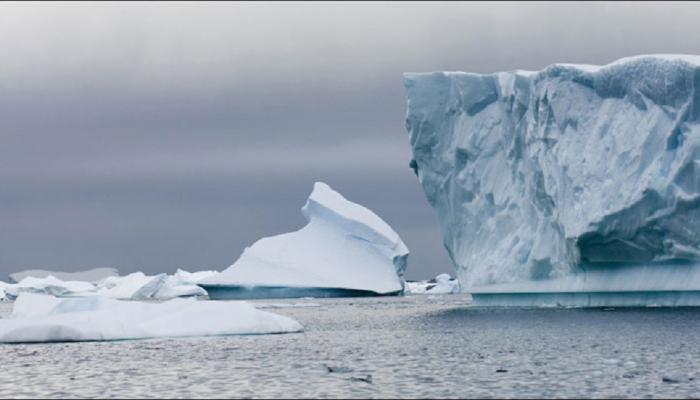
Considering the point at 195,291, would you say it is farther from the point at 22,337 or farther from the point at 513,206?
the point at 22,337

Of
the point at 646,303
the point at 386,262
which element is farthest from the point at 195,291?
the point at 646,303

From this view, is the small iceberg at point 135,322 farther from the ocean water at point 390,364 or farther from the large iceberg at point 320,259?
the large iceberg at point 320,259

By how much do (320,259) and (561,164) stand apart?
22.9 meters

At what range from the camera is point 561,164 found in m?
31.6

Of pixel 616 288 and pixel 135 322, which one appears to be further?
pixel 616 288

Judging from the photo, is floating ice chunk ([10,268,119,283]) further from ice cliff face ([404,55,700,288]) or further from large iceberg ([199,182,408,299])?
ice cliff face ([404,55,700,288])

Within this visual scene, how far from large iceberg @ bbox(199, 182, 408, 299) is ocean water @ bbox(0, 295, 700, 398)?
85.9ft

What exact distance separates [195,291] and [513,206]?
136 ft

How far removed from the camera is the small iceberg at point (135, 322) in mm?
21953

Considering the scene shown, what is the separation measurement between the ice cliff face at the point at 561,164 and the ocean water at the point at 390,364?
3.67 m

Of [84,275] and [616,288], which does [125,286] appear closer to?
[84,275]

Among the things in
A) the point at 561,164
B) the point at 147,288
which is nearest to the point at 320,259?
the point at 147,288

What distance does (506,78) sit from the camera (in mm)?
35625

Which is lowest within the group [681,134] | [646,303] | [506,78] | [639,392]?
[639,392]
